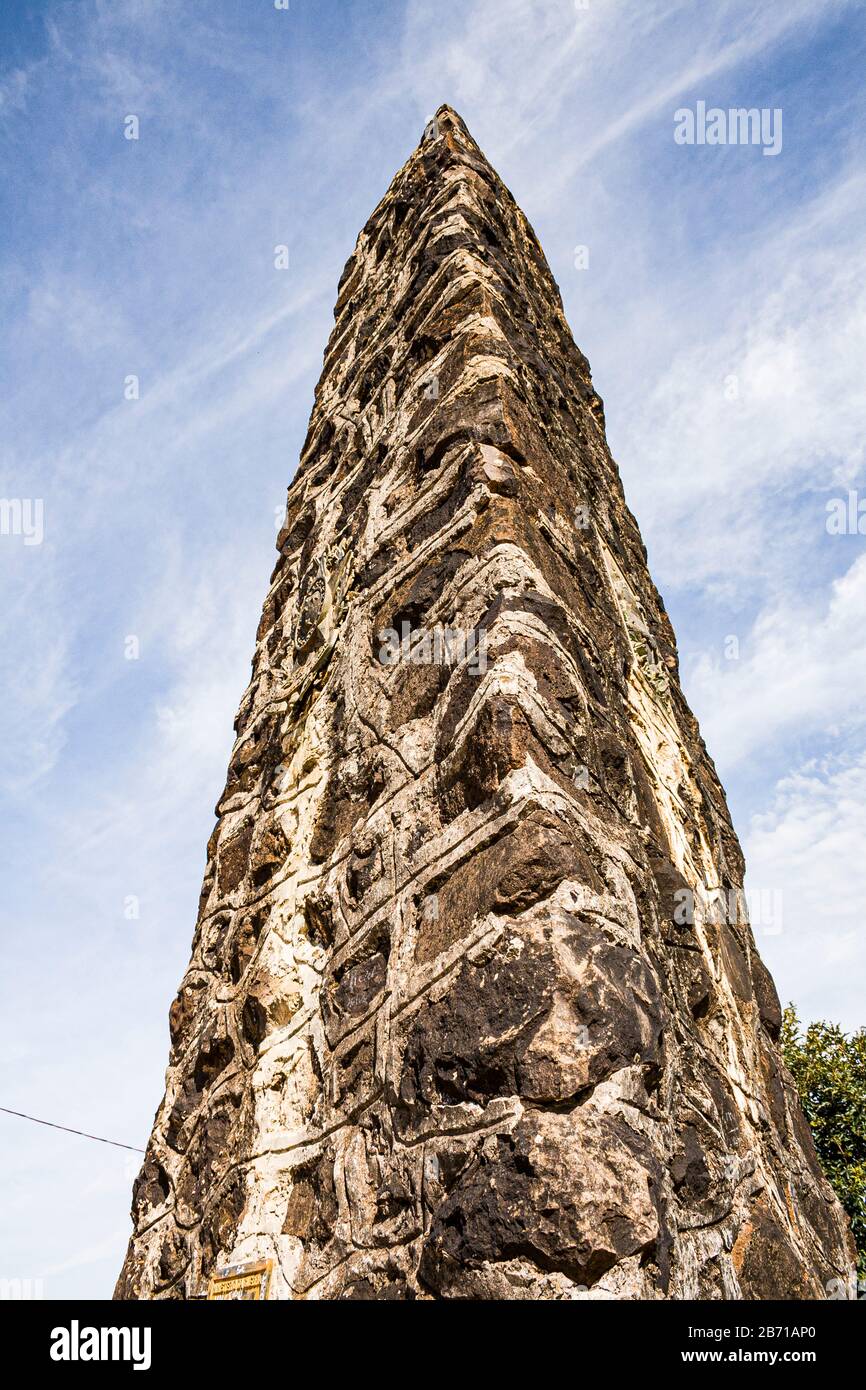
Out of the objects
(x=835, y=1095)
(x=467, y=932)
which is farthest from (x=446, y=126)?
(x=835, y=1095)

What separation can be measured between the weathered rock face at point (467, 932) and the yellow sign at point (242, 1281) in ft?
0.10

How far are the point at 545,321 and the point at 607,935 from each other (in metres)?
3.03

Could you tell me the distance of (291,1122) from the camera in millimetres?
1794

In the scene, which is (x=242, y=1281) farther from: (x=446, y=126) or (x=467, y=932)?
(x=446, y=126)

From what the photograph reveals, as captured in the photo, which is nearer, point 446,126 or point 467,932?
point 467,932

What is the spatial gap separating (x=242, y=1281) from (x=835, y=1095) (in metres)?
7.17

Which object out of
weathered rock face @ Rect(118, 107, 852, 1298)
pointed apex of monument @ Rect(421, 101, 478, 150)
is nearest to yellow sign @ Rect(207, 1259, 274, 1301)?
weathered rock face @ Rect(118, 107, 852, 1298)

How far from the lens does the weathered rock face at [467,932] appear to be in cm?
125

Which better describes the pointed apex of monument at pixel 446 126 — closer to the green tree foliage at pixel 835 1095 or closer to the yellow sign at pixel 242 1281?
the yellow sign at pixel 242 1281

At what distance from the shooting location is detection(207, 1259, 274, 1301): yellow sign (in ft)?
5.24

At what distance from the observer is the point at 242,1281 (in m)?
1.65

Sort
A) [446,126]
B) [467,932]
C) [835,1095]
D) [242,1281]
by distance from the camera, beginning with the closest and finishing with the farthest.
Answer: [467,932] → [242,1281] → [446,126] → [835,1095]

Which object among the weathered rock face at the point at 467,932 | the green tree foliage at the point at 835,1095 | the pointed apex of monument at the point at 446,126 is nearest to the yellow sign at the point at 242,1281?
the weathered rock face at the point at 467,932

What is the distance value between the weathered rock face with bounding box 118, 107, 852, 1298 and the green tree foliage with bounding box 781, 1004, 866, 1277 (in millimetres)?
5384
